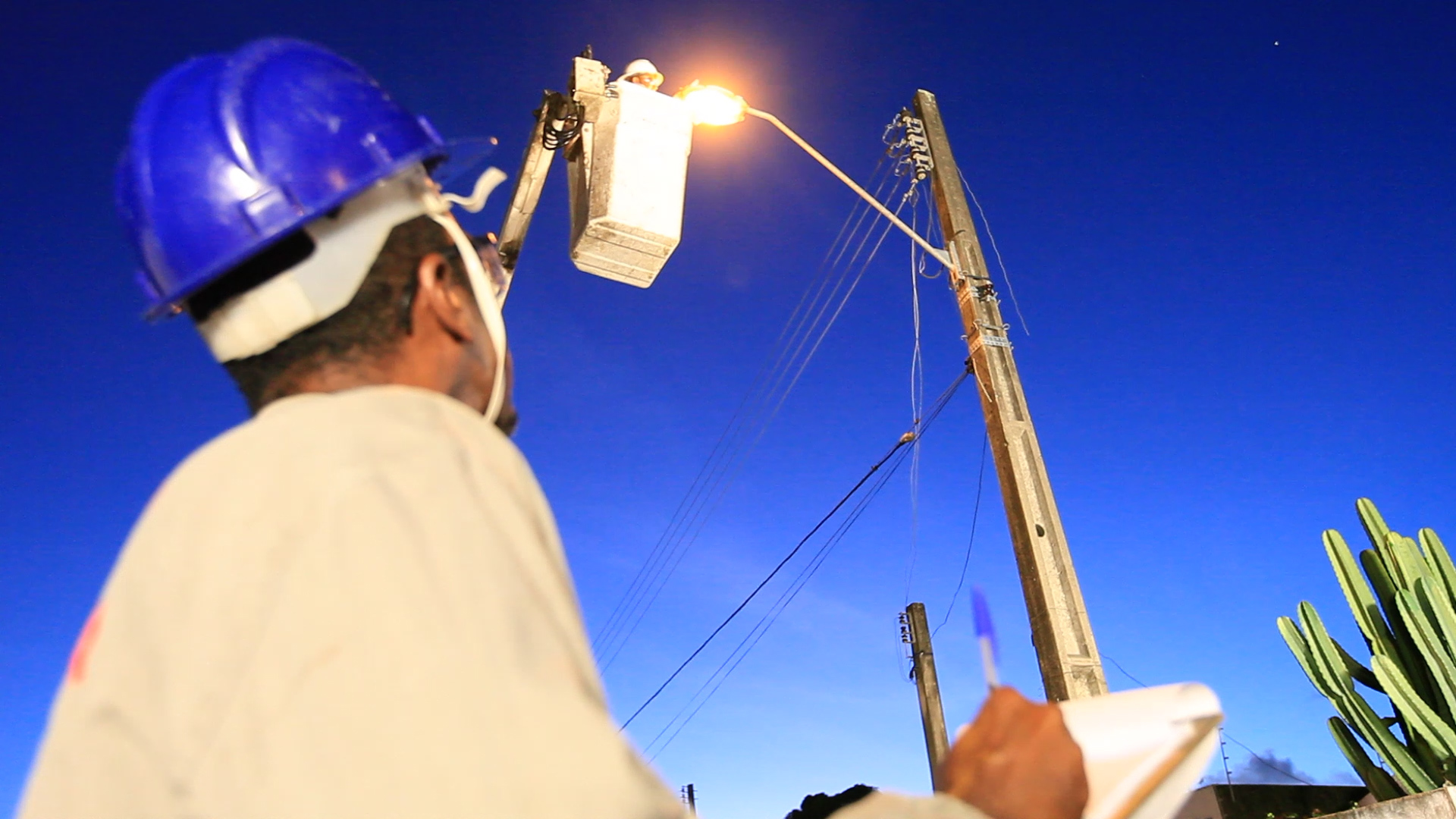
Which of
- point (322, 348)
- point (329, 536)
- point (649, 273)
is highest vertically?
point (649, 273)

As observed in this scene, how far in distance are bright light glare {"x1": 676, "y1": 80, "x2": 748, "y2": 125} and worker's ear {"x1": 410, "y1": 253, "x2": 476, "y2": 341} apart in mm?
5769

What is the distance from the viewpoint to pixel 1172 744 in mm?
1107

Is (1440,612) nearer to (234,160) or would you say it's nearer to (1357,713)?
(1357,713)

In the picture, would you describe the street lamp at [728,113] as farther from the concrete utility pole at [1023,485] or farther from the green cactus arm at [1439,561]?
the green cactus arm at [1439,561]

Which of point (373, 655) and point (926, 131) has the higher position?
point (926, 131)

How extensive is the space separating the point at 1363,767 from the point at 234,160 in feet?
36.7

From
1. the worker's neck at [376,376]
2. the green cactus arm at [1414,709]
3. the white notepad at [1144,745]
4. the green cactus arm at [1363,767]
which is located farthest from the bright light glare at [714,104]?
the green cactus arm at [1363,767]

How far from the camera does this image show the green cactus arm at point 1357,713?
8422mm

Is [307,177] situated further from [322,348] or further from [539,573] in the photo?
[539,573]

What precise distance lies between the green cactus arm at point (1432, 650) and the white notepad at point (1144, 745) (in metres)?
9.65

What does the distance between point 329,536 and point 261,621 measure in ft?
0.28

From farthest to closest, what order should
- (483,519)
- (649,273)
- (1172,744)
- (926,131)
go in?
(926,131) → (649,273) → (1172,744) → (483,519)

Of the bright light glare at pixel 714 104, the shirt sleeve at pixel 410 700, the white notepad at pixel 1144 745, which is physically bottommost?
the white notepad at pixel 1144 745

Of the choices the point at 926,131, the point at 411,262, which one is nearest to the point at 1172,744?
the point at 411,262
